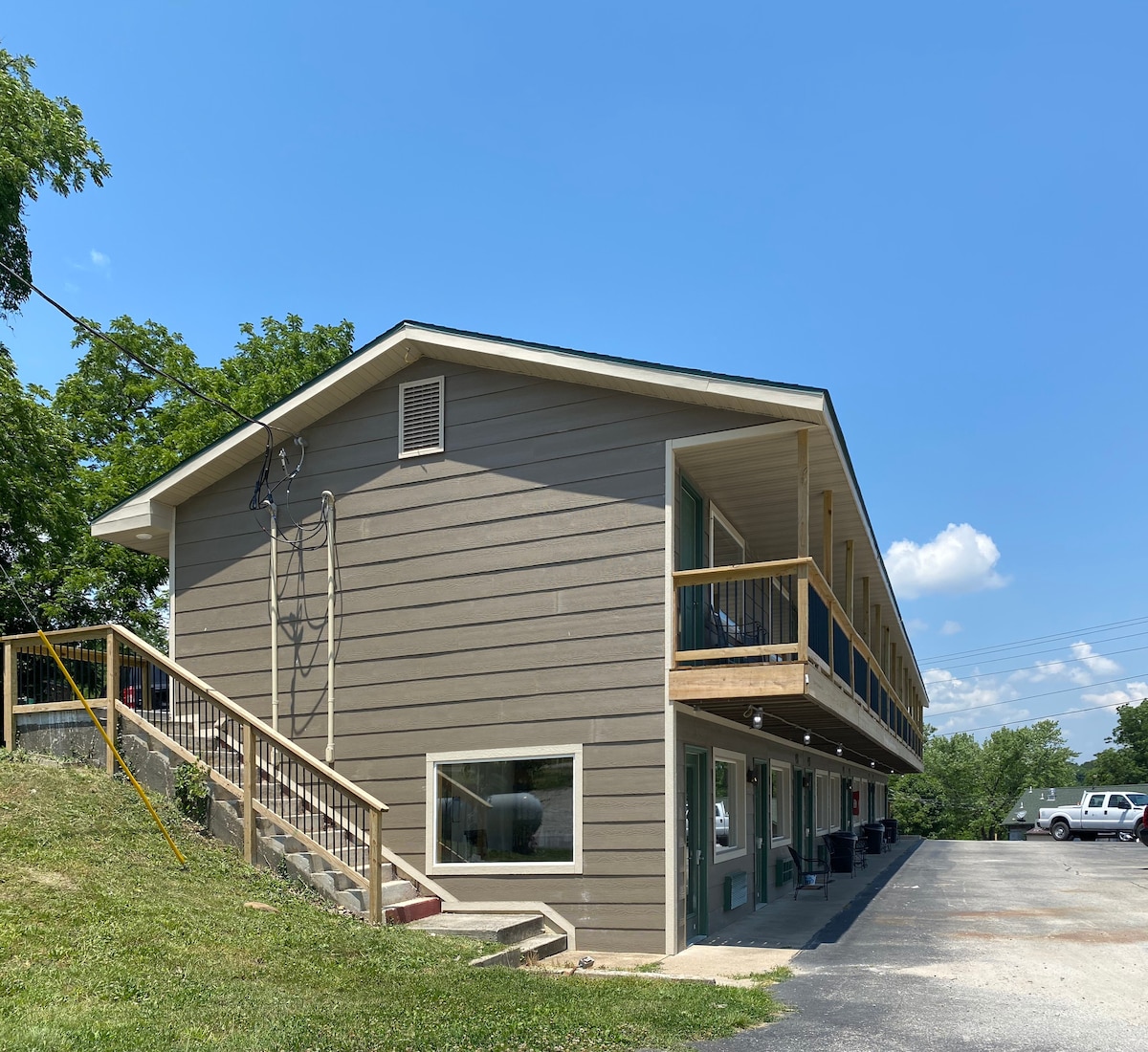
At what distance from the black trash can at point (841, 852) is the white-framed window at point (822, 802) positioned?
69cm

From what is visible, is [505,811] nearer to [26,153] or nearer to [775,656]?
[775,656]

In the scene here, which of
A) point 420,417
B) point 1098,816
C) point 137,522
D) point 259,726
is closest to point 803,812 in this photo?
point 420,417

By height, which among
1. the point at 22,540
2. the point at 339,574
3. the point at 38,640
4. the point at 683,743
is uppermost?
the point at 22,540

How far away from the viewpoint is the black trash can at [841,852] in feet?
71.3

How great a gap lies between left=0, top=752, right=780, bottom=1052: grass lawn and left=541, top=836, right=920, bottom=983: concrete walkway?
1.14 meters

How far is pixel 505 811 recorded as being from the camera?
12.5 metres

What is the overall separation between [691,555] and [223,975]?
24.7 feet

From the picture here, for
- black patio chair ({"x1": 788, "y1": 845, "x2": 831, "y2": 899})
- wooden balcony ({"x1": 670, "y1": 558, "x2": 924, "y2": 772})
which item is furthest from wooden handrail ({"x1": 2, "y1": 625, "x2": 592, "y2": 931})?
black patio chair ({"x1": 788, "y1": 845, "x2": 831, "y2": 899})

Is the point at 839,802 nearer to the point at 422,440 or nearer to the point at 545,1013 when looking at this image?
the point at 422,440

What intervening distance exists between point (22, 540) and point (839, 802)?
19.2 meters

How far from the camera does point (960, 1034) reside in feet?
25.6

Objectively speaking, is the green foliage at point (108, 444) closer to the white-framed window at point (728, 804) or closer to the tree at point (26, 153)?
the tree at point (26, 153)

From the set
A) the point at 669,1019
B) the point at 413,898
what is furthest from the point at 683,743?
the point at 669,1019

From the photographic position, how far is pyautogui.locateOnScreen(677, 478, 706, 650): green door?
12742 millimetres
